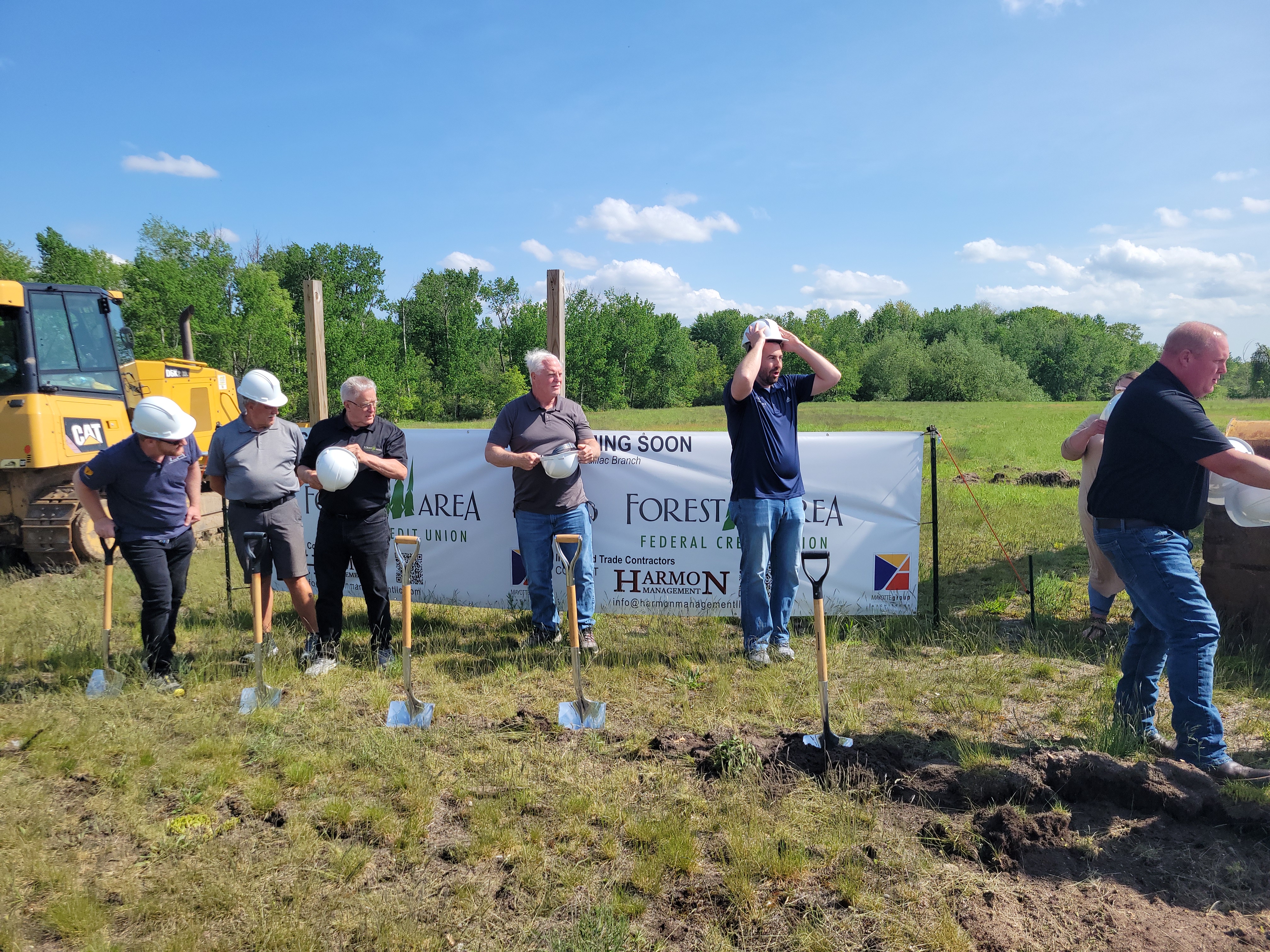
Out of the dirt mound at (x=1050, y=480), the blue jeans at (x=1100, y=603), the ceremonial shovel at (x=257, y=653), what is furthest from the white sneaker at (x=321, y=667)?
the dirt mound at (x=1050, y=480)

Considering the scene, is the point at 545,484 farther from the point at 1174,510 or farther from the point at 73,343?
the point at 73,343

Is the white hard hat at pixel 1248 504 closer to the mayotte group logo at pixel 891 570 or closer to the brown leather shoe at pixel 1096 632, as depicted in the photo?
the brown leather shoe at pixel 1096 632

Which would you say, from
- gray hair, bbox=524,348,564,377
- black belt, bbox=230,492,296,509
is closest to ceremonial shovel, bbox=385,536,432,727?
black belt, bbox=230,492,296,509

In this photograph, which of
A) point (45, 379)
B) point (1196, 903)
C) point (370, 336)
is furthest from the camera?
point (370, 336)

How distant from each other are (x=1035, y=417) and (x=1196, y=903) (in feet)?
139

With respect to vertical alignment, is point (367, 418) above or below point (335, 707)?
above

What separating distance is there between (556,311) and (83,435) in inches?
255

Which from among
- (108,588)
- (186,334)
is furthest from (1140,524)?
(186,334)

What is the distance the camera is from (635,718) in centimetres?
485

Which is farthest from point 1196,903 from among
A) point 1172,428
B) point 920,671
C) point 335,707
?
point 335,707

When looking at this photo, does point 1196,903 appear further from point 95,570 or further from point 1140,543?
point 95,570

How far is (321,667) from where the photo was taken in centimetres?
554

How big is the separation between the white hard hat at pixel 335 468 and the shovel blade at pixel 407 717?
1527mm

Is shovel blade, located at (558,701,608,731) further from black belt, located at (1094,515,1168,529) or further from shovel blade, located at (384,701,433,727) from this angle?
black belt, located at (1094,515,1168,529)
